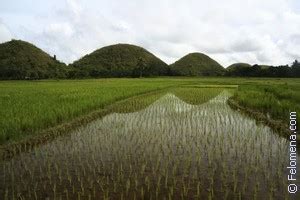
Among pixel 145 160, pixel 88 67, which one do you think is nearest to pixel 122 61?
pixel 88 67

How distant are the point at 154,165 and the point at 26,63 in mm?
71166

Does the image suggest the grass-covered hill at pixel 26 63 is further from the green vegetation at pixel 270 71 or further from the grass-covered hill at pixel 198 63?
the grass-covered hill at pixel 198 63

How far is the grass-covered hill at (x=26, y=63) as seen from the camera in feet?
193

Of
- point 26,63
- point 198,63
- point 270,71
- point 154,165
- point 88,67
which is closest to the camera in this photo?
point 154,165

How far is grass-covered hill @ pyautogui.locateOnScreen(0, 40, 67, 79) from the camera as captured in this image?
58781 millimetres

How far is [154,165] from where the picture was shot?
5949mm

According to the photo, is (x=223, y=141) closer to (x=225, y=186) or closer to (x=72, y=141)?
(x=225, y=186)

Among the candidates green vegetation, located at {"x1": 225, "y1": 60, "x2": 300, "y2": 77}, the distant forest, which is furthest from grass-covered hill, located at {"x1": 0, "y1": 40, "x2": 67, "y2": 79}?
green vegetation, located at {"x1": 225, "y1": 60, "x2": 300, "y2": 77}

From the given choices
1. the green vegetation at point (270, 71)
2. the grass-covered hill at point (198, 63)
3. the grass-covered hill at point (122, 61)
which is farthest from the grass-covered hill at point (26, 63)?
the grass-covered hill at point (198, 63)

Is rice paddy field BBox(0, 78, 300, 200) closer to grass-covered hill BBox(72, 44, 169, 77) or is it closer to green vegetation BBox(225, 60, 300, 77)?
green vegetation BBox(225, 60, 300, 77)

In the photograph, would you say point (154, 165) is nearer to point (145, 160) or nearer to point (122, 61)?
point (145, 160)

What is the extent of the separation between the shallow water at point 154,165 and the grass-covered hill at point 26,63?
53536 mm

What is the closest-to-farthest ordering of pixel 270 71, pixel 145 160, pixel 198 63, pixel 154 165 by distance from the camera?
1. pixel 154 165
2. pixel 145 160
3. pixel 270 71
4. pixel 198 63

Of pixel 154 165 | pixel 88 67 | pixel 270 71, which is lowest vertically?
pixel 154 165
